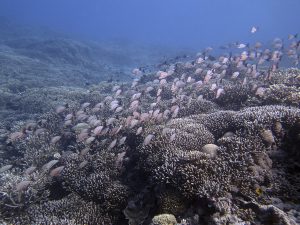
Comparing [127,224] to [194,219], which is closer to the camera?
[194,219]

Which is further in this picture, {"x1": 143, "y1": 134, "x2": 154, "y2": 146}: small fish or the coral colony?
{"x1": 143, "y1": 134, "x2": 154, "y2": 146}: small fish

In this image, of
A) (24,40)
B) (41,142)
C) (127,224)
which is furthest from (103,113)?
(24,40)

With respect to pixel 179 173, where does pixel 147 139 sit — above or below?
above

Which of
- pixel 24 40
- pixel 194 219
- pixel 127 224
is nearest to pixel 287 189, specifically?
pixel 194 219

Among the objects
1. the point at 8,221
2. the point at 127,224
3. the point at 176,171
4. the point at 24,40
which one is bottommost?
the point at 8,221

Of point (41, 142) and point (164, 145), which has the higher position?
point (164, 145)

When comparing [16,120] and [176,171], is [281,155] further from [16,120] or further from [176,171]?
[16,120]

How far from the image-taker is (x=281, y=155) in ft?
18.8

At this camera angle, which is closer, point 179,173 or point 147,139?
point 179,173

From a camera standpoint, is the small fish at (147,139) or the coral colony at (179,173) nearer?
the coral colony at (179,173)

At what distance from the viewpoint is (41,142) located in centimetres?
1039

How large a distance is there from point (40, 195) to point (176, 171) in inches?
146

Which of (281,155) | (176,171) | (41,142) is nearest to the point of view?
(176,171)

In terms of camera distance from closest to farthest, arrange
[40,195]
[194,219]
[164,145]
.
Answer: [194,219], [164,145], [40,195]
